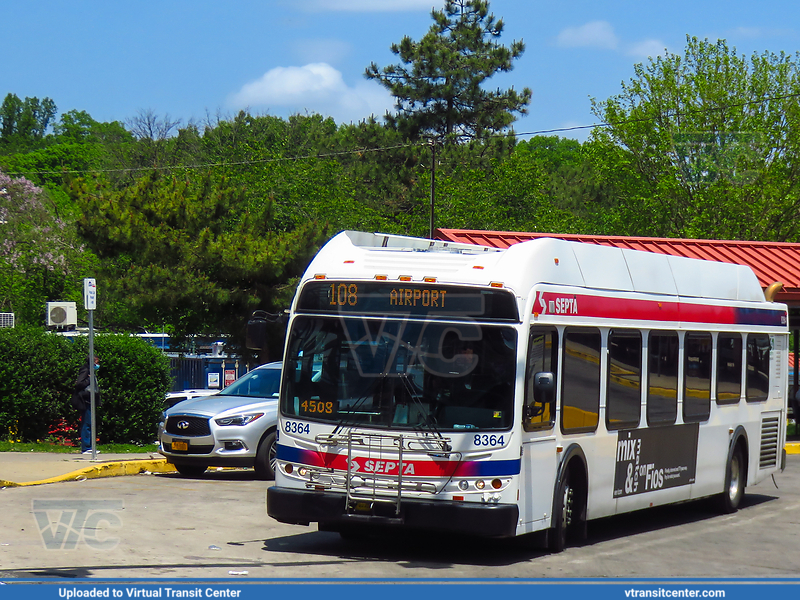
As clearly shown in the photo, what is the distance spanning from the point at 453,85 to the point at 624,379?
141ft

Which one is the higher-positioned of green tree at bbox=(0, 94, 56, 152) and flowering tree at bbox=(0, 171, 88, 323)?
green tree at bbox=(0, 94, 56, 152)

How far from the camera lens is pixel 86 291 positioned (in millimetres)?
17734

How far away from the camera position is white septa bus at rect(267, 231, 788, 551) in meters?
9.30

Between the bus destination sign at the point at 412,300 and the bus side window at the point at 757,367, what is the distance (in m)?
6.65

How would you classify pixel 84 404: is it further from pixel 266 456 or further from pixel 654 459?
pixel 654 459

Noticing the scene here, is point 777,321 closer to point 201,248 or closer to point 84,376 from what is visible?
point 84,376

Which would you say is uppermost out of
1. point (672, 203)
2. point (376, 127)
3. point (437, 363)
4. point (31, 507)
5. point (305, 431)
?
point (376, 127)

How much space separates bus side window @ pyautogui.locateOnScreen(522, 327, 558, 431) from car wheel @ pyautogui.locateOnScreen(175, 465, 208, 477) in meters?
8.47

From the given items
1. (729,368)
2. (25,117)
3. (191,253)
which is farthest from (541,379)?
(25,117)

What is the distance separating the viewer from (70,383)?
22.2 m

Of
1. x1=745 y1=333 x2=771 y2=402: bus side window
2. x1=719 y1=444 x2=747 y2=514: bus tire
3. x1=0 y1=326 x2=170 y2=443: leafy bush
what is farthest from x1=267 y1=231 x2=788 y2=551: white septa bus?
x1=0 y1=326 x2=170 y2=443: leafy bush

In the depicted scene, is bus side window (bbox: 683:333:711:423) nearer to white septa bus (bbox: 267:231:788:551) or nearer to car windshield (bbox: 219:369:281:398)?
white septa bus (bbox: 267:231:788:551)

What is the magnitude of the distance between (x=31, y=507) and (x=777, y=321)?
34.9 feet

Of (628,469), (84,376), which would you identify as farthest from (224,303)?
(628,469)
